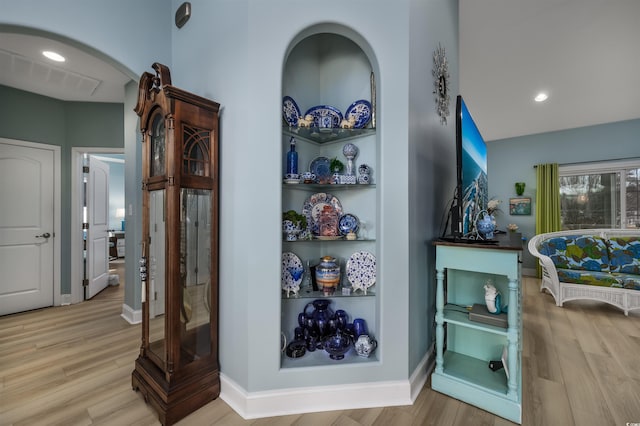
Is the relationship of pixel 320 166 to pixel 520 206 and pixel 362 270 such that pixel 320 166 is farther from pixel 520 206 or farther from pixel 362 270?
pixel 520 206

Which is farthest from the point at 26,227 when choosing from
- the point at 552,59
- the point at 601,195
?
the point at 601,195

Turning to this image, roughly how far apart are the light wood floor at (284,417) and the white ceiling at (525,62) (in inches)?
106

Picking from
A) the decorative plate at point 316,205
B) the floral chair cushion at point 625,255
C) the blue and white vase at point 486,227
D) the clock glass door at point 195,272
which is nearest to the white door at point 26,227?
the clock glass door at point 195,272

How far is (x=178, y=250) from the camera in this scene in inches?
57.2

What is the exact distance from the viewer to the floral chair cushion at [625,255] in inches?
132

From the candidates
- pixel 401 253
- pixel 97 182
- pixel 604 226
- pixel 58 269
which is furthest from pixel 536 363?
pixel 97 182

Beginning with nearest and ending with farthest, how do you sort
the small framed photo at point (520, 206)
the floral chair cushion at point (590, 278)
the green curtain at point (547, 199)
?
1. the floral chair cushion at point (590, 278)
2. the green curtain at point (547, 199)
3. the small framed photo at point (520, 206)

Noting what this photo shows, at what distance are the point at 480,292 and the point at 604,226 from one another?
492 centimetres

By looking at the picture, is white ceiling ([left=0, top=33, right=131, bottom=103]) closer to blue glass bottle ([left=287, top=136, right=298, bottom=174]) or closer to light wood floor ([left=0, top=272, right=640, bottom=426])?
blue glass bottle ([left=287, top=136, right=298, bottom=174])

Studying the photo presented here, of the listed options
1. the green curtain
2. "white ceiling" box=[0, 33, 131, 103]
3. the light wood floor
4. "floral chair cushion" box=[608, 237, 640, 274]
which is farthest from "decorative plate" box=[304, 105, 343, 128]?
the green curtain

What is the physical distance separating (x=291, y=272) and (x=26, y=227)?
3757 mm

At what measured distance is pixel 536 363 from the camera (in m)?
2.04

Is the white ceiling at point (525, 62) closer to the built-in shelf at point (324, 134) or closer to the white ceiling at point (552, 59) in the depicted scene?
the white ceiling at point (552, 59)

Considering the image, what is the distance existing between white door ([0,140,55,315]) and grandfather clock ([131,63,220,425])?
9.30ft
